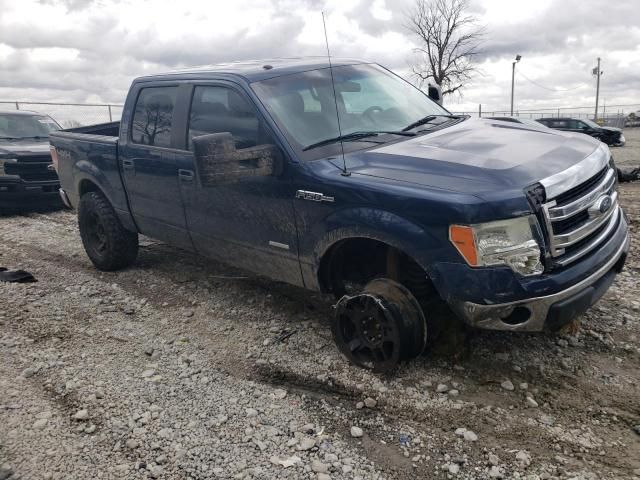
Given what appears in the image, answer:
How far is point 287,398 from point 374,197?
1.30 m

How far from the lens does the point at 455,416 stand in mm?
3131

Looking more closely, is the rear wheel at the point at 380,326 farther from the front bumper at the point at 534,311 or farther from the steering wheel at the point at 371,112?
the steering wheel at the point at 371,112

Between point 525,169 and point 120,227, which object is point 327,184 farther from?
point 120,227

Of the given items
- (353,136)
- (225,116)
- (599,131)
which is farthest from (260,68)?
(599,131)

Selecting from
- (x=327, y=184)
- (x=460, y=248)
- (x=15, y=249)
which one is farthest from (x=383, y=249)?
(x=15, y=249)

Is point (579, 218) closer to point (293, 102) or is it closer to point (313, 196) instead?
point (313, 196)

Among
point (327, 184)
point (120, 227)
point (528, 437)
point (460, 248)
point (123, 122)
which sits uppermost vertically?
point (123, 122)

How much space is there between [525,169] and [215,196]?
7.41 feet

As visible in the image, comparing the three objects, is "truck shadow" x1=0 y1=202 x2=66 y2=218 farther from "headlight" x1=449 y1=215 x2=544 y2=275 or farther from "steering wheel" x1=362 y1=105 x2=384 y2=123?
"headlight" x1=449 y1=215 x2=544 y2=275

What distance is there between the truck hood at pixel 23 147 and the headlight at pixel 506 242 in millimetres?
8555

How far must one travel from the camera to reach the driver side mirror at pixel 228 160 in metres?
3.46

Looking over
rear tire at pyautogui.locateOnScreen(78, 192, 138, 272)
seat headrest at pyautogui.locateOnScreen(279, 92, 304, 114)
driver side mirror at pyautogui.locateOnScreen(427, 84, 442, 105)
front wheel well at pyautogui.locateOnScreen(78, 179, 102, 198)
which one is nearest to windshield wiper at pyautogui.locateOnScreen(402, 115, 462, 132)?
seat headrest at pyautogui.locateOnScreen(279, 92, 304, 114)

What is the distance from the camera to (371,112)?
14.0ft

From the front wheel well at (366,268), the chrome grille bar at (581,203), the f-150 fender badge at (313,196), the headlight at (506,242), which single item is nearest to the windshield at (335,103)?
the f-150 fender badge at (313,196)
